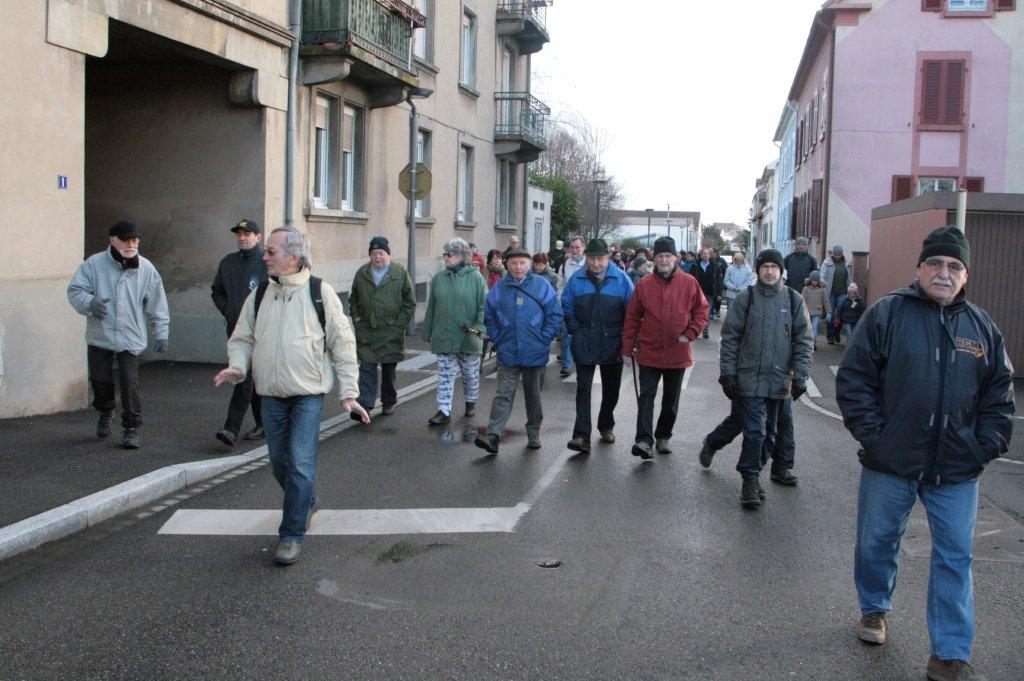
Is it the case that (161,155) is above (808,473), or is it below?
above

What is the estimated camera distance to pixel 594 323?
30.0 ft

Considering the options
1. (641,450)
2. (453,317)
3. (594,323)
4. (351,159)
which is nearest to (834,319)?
(351,159)

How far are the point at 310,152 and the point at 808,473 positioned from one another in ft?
32.4

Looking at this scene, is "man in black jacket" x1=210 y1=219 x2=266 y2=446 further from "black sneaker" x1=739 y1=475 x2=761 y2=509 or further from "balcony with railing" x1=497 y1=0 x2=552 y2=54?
"balcony with railing" x1=497 y1=0 x2=552 y2=54

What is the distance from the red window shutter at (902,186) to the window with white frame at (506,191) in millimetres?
10390

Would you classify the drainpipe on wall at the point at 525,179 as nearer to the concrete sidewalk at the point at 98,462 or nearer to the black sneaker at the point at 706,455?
the concrete sidewalk at the point at 98,462

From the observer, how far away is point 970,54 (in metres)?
27.8

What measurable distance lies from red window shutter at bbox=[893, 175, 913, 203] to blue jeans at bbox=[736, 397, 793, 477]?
22996mm

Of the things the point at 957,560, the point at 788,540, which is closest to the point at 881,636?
the point at 957,560

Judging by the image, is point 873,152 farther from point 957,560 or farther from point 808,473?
point 957,560

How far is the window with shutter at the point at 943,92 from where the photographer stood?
2792 centimetres

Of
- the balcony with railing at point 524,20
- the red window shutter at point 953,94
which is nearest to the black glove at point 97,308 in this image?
the balcony with railing at point 524,20

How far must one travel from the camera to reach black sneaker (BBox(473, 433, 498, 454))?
29.0ft

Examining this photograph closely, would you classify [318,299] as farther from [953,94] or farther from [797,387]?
[953,94]
